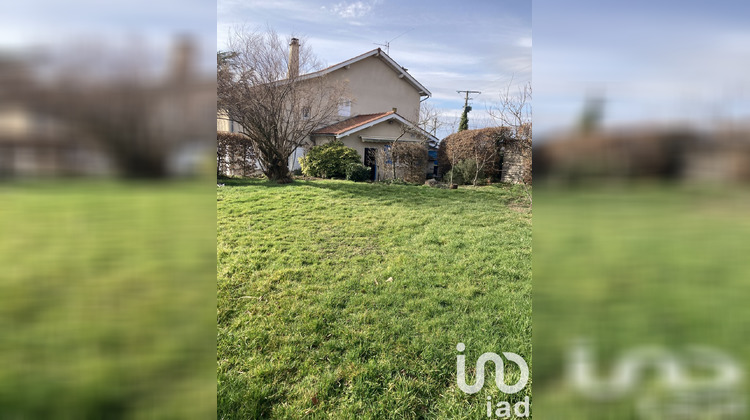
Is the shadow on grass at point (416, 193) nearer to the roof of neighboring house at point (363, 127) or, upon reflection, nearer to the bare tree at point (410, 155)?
the bare tree at point (410, 155)
